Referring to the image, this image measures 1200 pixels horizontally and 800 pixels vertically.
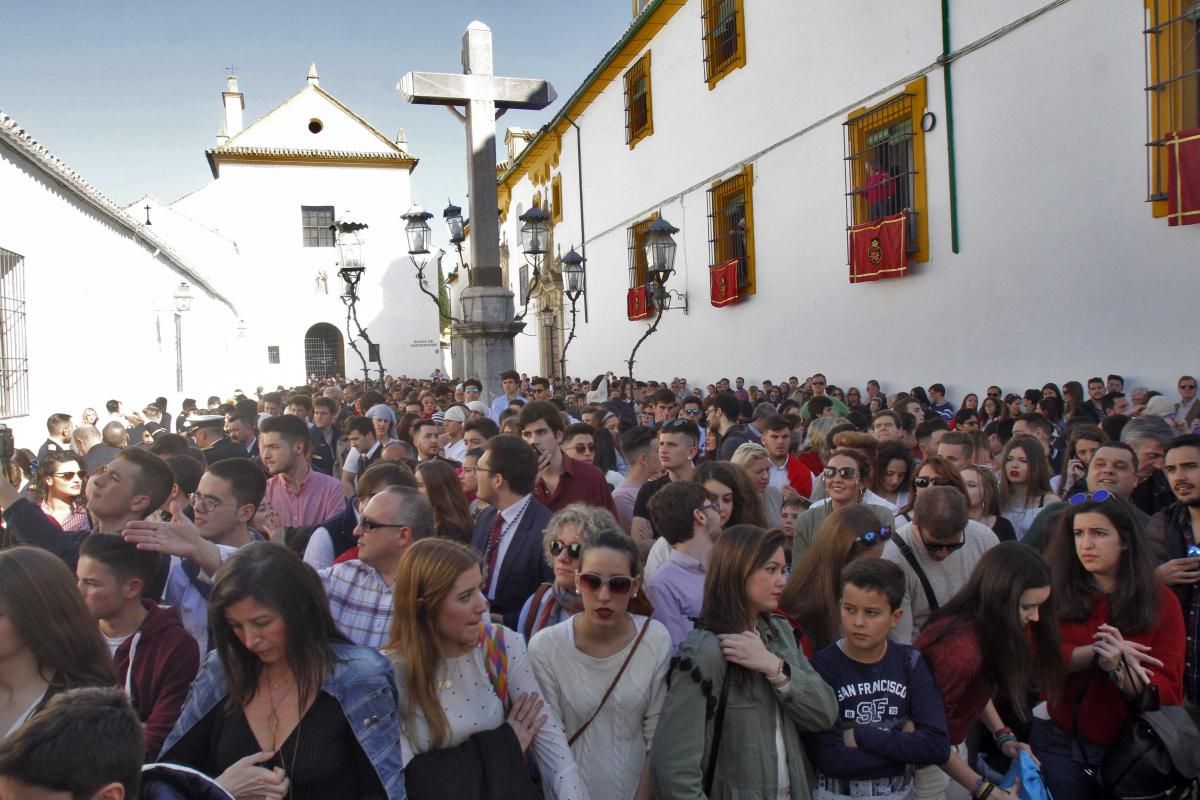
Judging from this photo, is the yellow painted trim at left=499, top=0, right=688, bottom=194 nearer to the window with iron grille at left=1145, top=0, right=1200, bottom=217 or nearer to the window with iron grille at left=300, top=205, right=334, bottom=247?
the window with iron grille at left=300, top=205, right=334, bottom=247

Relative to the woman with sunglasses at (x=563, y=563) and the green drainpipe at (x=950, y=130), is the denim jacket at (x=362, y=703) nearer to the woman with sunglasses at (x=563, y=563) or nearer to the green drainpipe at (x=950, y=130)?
the woman with sunglasses at (x=563, y=563)

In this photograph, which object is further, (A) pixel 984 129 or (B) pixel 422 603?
(A) pixel 984 129

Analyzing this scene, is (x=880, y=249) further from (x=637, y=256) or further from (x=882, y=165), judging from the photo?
(x=637, y=256)

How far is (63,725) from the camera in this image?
6.02ft

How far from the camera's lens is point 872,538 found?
366 cm

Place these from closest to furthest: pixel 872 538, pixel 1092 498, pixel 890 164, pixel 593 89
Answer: pixel 872 538 < pixel 1092 498 < pixel 890 164 < pixel 593 89

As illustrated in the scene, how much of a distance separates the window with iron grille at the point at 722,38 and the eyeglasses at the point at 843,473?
558 inches

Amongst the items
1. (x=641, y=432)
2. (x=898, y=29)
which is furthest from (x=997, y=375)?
(x=641, y=432)

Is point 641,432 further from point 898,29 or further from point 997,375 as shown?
point 898,29

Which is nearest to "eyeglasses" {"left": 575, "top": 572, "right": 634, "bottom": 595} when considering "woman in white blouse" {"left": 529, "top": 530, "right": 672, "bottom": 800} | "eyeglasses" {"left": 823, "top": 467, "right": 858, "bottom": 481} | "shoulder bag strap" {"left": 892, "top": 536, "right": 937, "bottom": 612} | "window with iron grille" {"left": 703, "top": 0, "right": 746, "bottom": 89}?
"woman in white blouse" {"left": 529, "top": 530, "right": 672, "bottom": 800}

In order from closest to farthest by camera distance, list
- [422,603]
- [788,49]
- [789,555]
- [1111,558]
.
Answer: [422,603], [1111,558], [789,555], [788,49]

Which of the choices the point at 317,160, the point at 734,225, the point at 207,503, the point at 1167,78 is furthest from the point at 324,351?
the point at 207,503

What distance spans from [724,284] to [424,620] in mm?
16143

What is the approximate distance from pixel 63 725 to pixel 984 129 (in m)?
11.7
